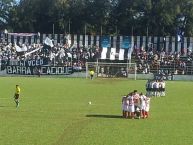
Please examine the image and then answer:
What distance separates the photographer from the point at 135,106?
30.6m

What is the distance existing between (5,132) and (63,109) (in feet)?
34.4

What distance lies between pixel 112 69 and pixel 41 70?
1024 cm

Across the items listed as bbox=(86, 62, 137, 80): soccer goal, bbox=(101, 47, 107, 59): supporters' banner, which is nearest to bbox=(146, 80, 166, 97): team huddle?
bbox=(86, 62, 137, 80): soccer goal

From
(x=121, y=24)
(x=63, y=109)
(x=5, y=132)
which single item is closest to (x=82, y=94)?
(x=63, y=109)

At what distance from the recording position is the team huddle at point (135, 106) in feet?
99.3

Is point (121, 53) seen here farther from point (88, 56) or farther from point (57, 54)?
point (57, 54)

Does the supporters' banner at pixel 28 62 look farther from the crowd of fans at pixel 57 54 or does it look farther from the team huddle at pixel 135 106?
the team huddle at pixel 135 106

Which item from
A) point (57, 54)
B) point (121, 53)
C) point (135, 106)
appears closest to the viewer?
point (135, 106)

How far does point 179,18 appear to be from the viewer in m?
108

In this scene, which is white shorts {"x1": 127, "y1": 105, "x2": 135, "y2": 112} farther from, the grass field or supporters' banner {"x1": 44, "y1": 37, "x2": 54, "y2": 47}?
supporters' banner {"x1": 44, "y1": 37, "x2": 54, "y2": 47}

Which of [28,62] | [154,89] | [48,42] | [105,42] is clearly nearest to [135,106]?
[154,89]

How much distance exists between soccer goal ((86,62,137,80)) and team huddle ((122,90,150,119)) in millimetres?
46091

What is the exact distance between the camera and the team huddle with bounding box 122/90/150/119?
30266 millimetres

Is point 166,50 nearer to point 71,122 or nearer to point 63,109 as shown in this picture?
point 63,109
